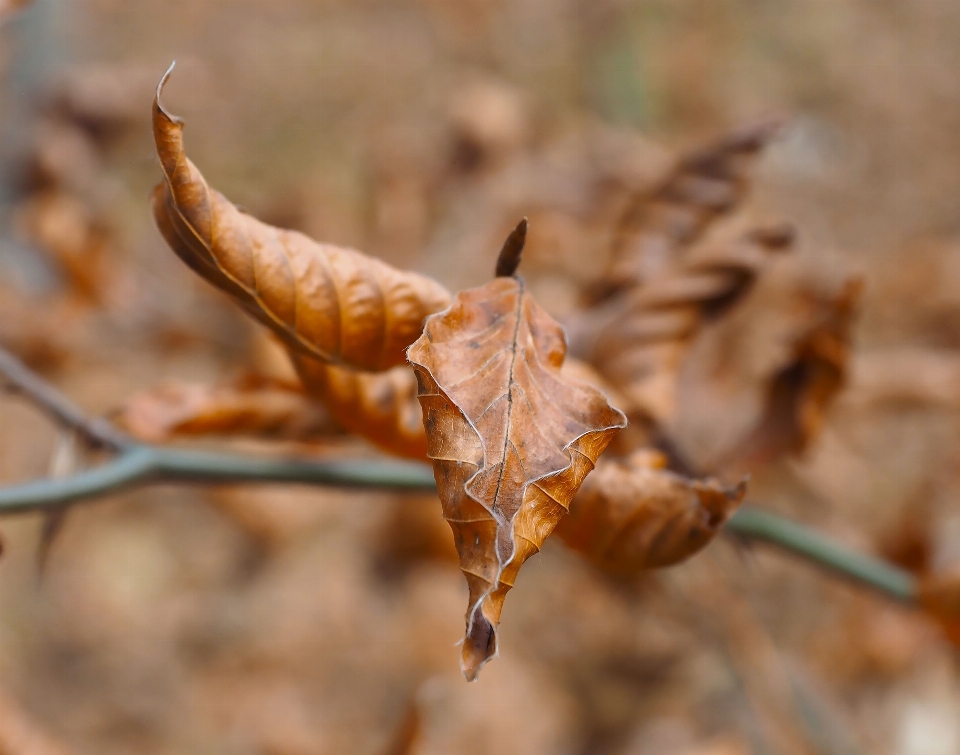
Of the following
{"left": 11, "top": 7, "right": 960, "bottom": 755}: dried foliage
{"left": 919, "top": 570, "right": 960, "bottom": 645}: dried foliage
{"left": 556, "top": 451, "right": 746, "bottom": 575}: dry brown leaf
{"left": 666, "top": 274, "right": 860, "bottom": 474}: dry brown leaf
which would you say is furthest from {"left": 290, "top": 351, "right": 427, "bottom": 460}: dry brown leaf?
{"left": 919, "top": 570, "right": 960, "bottom": 645}: dried foliage

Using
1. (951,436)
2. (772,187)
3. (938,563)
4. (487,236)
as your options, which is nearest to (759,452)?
(938,563)

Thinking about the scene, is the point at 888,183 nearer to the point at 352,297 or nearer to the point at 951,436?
the point at 951,436

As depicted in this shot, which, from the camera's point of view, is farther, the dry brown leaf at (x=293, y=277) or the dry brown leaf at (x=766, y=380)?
the dry brown leaf at (x=766, y=380)

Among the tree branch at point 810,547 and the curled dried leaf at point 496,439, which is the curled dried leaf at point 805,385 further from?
the curled dried leaf at point 496,439

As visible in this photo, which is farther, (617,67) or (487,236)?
(617,67)

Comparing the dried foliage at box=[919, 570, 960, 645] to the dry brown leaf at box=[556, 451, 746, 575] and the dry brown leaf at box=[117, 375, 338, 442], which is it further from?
the dry brown leaf at box=[117, 375, 338, 442]

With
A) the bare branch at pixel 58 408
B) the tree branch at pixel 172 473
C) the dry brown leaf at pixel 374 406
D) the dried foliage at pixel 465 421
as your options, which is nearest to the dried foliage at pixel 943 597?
the dried foliage at pixel 465 421

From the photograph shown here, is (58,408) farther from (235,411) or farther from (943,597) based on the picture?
(943,597)
